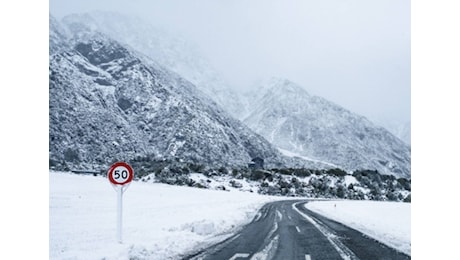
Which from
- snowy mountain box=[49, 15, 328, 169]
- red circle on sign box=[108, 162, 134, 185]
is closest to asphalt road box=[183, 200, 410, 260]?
red circle on sign box=[108, 162, 134, 185]

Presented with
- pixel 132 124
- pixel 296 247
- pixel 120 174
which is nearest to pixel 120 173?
pixel 120 174

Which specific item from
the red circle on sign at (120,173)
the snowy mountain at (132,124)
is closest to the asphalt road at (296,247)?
the red circle on sign at (120,173)

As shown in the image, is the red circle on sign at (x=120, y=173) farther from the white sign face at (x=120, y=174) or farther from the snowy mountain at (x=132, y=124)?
the snowy mountain at (x=132, y=124)

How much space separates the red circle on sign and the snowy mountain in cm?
9399

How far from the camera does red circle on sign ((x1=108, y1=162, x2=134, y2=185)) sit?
10.3 metres

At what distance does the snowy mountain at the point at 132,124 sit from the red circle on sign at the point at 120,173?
308 ft

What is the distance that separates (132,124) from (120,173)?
5988 inches

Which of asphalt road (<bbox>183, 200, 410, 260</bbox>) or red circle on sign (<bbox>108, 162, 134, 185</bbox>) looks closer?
asphalt road (<bbox>183, 200, 410, 260</bbox>)

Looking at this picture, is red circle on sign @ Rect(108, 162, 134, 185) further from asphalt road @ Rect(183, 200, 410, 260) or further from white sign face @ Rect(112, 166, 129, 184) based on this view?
asphalt road @ Rect(183, 200, 410, 260)
